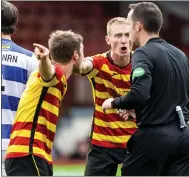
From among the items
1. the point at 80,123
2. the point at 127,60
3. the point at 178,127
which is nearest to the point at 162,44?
the point at 178,127

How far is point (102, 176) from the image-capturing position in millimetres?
7617

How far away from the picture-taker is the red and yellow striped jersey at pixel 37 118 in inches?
258

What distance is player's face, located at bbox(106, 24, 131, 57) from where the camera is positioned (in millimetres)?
7824

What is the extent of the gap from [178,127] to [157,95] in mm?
318

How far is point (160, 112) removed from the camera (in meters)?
6.52

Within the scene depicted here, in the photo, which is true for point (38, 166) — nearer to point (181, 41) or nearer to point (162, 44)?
point (162, 44)

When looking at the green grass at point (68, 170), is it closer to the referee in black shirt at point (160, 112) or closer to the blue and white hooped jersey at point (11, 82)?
the blue and white hooped jersey at point (11, 82)

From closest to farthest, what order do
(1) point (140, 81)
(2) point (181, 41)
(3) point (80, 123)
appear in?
(1) point (140, 81) → (3) point (80, 123) → (2) point (181, 41)

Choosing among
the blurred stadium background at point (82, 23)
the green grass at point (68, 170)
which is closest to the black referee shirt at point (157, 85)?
the green grass at point (68, 170)

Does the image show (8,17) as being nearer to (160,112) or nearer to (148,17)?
(148,17)

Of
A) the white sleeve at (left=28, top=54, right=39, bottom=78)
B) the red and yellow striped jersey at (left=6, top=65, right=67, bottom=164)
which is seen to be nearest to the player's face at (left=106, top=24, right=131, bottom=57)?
the white sleeve at (left=28, top=54, right=39, bottom=78)

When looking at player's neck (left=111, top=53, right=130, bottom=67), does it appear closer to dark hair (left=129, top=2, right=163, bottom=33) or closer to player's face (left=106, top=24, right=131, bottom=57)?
player's face (left=106, top=24, right=131, bottom=57)

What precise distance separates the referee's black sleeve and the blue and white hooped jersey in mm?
1075

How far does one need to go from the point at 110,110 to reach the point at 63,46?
1208 mm
